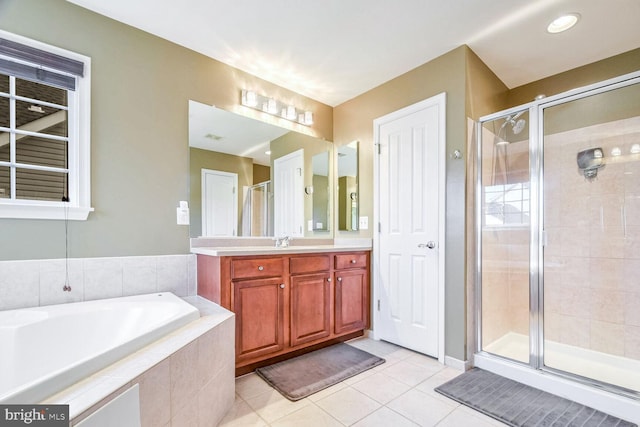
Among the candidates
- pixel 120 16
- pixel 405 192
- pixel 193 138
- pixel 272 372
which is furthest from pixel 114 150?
pixel 405 192

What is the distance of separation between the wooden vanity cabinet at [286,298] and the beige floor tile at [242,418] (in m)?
0.33

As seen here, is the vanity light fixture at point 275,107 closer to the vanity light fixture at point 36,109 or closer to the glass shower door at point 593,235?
the vanity light fixture at point 36,109

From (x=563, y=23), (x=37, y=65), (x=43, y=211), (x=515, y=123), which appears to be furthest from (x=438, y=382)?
(x=37, y=65)

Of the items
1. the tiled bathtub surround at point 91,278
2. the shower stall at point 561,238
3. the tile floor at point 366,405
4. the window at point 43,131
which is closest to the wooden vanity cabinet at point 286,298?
the tiled bathtub surround at point 91,278

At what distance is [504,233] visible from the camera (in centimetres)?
252

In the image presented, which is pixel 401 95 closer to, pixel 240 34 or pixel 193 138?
pixel 240 34

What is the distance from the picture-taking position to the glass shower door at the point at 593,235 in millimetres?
2176

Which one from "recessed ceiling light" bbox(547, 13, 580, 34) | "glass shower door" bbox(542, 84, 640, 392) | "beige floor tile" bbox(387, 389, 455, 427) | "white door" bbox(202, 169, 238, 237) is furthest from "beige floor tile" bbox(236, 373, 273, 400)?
"recessed ceiling light" bbox(547, 13, 580, 34)

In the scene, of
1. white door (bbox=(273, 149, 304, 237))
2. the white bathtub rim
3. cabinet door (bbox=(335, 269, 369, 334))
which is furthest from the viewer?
white door (bbox=(273, 149, 304, 237))

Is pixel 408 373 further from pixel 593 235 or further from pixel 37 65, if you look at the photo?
pixel 37 65

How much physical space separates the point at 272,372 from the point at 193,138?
6.08 ft

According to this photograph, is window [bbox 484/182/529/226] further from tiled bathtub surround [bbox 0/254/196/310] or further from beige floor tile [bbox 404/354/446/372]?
tiled bathtub surround [bbox 0/254/196/310]

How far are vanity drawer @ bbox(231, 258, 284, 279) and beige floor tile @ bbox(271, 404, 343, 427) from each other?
877 millimetres

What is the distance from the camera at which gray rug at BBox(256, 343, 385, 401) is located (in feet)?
6.38
